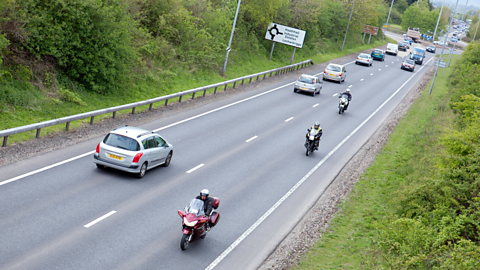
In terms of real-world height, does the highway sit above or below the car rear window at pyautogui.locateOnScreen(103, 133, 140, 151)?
below

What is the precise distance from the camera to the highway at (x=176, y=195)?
10.9 m

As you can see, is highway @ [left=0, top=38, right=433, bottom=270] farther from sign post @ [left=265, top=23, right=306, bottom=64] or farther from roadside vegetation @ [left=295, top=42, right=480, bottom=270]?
sign post @ [left=265, top=23, right=306, bottom=64]

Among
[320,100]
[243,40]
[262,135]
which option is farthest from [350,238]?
[243,40]

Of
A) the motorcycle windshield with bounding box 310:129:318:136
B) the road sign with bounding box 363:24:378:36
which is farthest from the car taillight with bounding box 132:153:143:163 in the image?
the road sign with bounding box 363:24:378:36

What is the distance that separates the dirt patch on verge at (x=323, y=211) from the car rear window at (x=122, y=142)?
18.9ft

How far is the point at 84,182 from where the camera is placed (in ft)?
47.3

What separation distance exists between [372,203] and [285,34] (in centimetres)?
2954

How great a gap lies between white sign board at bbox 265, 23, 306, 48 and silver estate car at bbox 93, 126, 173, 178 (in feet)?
96.2

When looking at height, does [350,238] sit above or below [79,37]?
below

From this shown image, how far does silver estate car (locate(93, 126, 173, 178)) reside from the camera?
1505 centimetres

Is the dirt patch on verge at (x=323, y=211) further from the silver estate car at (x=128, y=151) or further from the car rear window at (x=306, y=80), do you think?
the car rear window at (x=306, y=80)

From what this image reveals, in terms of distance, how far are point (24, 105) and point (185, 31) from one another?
56.2 ft

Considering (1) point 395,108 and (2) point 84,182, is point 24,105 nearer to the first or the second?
(2) point 84,182

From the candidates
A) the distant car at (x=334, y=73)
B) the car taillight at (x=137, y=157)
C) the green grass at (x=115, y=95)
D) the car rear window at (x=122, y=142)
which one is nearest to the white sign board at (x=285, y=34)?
the green grass at (x=115, y=95)
